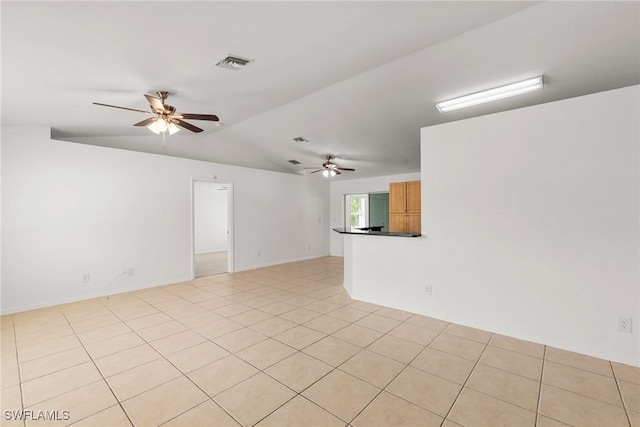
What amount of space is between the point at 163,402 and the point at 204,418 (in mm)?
415

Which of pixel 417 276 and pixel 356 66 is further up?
pixel 356 66

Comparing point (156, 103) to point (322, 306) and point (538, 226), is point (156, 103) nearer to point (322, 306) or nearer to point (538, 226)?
point (322, 306)

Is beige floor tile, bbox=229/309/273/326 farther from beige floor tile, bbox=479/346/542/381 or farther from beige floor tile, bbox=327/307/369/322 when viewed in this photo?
beige floor tile, bbox=479/346/542/381

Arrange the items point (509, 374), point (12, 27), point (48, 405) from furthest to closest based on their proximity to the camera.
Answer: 1. point (509, 374)
2. point (48, 405)
3. point (12, 27)

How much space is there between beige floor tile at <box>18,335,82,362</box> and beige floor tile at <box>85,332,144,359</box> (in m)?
→ 0.23

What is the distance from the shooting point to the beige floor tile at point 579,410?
1830mm

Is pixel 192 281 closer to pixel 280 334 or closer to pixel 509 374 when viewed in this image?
pixel 280 334

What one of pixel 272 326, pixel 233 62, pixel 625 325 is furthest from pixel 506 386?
pixel 233 62

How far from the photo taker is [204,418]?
1876mm

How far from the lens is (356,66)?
3.07 m

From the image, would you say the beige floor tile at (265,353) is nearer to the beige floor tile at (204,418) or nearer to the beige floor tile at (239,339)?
the beige floor tile at (239,339)

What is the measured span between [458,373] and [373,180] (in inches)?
250

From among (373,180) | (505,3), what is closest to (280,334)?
(505,3)

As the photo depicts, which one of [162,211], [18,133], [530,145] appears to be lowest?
[162,211]
